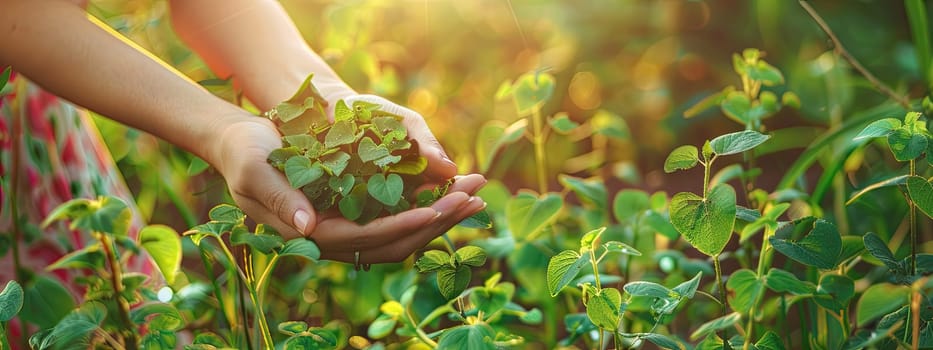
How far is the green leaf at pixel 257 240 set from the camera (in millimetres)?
729

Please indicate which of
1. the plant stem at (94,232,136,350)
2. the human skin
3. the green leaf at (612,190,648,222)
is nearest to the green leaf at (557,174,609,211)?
the green leaf at (612,190,648,222)

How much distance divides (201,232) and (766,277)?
48cm

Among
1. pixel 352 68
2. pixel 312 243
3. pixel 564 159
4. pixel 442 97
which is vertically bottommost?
pixel 564 159

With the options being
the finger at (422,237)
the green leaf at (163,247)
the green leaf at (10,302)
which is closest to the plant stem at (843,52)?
the finger at (422,237)

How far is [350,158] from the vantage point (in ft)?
2.49

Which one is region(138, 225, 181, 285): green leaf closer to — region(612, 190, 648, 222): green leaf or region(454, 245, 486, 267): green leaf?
region(454, 245, 486, 267): green leaf

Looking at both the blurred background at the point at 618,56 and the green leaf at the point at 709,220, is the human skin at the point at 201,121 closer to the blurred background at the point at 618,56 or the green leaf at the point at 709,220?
the green leaf at the point at 709,220

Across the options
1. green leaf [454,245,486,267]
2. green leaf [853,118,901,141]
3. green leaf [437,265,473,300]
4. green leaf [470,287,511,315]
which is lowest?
green leaf [470,287,511,315]

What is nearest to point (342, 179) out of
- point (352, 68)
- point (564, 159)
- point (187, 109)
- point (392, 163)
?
point (392, 163)

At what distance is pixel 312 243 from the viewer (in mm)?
728

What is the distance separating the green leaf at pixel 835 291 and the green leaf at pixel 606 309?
220 mm

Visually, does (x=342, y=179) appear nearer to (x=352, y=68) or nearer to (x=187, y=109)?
(x=187, y=109)

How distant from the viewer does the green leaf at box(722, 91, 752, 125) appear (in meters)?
0.99

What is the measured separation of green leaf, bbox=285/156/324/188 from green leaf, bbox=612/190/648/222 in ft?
1.73
